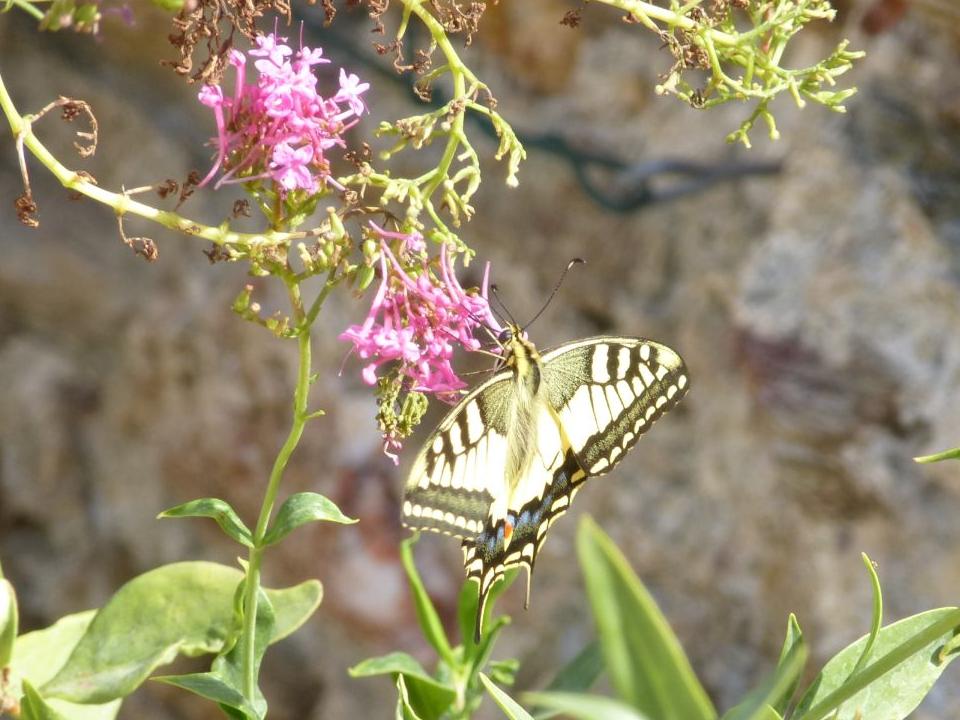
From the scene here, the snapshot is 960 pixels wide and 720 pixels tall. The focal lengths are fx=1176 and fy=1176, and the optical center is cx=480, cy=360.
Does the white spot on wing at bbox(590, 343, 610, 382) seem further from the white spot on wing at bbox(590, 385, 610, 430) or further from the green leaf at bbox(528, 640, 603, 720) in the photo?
the green leaf at bbox(528, 640, 603, 720)

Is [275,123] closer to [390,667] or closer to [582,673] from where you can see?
[390,667]

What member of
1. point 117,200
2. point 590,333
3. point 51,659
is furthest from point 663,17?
point 590,333

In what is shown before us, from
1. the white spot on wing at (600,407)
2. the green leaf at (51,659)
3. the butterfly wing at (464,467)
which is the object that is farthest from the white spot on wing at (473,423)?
the green leaf at (51,659)

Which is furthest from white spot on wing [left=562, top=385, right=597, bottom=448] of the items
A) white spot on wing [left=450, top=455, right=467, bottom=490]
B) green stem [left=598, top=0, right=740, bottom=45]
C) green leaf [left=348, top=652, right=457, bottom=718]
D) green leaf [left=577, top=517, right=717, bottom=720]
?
green leaf [left=577, top=517, right=717, bottom=720]

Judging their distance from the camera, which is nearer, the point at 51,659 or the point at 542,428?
the point at 51,659

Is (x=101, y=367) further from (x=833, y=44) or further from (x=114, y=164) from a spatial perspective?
(x=833, y=44)

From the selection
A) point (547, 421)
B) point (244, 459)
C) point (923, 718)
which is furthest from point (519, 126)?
point (923, 718)
